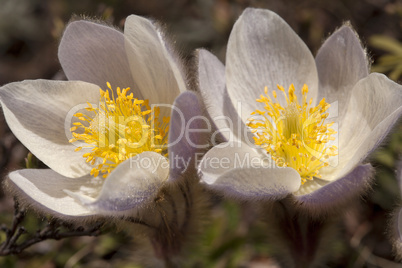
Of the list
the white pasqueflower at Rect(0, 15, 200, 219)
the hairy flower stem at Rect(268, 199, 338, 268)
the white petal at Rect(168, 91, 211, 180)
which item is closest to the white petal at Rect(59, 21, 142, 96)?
the white pasqueflower at Rect(0, 15, 200, 219)

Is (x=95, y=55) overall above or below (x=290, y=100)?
above

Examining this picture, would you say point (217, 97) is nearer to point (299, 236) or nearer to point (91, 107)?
point (91, 107)

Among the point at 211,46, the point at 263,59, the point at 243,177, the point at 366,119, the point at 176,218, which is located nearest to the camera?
the point at 243,177

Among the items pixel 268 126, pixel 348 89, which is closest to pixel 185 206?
pixel 268 126

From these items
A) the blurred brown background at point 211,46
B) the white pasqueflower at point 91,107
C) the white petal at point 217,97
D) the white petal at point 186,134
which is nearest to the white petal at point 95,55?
the white pasqueflower at point 91,107

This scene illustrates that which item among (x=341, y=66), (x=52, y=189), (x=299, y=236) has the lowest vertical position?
(x=299, y=236)

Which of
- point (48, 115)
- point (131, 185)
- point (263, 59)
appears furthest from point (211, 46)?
point (131, 185)

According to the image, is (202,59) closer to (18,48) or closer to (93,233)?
(93,233)
